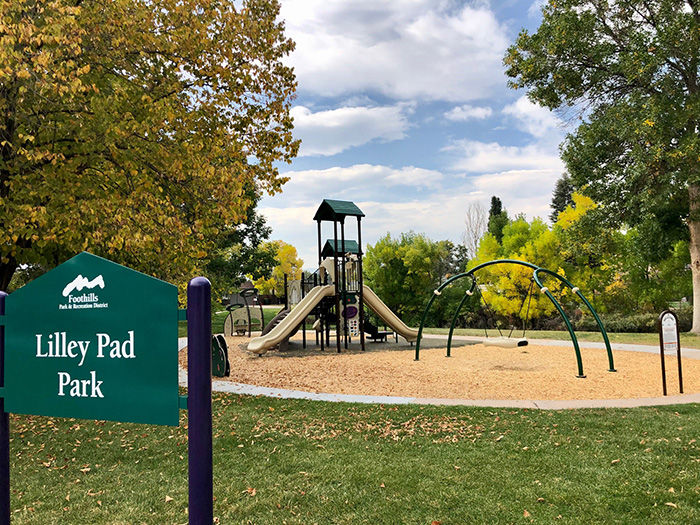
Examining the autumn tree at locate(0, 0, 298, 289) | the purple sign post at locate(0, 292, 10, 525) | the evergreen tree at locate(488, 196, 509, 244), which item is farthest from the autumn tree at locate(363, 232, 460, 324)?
the purple sign post at locate(0, 292, 10, 525)

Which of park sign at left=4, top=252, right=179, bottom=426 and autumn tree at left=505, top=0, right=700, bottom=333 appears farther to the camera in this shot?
autumn tree at left=505, top=0, right=700, bottom=333

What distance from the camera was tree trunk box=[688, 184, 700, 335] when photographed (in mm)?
18297

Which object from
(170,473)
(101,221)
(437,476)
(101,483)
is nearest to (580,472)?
(437,476)

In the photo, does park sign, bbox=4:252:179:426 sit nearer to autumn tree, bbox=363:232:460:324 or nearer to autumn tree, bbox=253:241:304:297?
autumn tree, bbox=363:232:460:324

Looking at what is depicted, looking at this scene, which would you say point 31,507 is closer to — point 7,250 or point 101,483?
point 101,483

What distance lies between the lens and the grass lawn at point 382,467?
3.82 m

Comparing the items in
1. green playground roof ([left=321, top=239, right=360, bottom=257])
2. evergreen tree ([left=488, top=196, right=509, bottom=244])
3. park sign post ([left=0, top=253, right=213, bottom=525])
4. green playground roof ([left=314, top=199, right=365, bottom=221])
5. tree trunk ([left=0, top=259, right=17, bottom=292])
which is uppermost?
evergreen tree ([left=488, top=196, right=509, bottom=244])

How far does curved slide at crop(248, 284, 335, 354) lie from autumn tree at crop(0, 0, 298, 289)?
190 inches

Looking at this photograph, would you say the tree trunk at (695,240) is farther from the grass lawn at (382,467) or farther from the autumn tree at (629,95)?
the grass lawn at (382,467)

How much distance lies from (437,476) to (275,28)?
26.3ft

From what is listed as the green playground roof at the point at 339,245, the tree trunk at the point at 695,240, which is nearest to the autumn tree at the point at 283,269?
the green playground roof at the point at 339,245

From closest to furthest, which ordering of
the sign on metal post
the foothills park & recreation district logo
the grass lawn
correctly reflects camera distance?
the foothills park & recreation district logo, the grass lawn, the sign on metal post

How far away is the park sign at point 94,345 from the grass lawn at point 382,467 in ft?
5.08

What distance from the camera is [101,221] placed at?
6898mm
